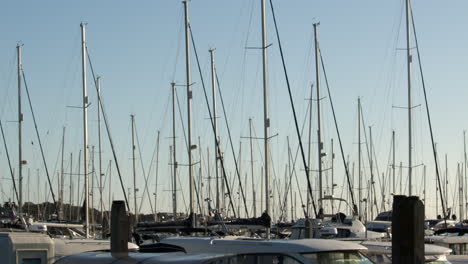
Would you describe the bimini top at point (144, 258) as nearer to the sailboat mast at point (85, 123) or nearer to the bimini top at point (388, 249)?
the bimini top at point (388, 249)

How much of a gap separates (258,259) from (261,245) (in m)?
2.62

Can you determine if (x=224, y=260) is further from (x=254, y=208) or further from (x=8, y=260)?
(x=254, y=208)

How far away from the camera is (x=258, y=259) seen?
15898 millimetres

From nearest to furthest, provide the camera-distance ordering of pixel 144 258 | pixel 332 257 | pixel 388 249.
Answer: pixel 144 258, pixel 332 257, pixel 388 249

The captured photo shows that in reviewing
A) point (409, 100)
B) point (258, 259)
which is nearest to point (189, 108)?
point (409, 100)

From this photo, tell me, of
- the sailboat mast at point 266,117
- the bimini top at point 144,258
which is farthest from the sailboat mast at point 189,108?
the bimini top at point 144,258

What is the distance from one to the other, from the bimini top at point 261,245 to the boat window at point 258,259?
0.76ft

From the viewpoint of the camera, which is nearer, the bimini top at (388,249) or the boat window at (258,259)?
the boat window at (258,259)

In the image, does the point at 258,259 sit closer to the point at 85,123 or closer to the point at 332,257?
the point at 332,257

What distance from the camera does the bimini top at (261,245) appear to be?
1667 cm

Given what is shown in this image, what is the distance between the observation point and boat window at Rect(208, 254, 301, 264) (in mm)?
14702

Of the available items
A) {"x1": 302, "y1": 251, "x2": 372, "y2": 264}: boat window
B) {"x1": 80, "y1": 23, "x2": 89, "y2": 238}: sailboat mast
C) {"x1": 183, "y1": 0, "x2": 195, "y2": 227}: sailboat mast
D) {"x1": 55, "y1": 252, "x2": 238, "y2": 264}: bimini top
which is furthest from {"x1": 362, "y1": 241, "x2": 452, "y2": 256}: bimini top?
{"x1": 80, "y1": 23, "x2": 89, "y2": 238}: sailboat mast

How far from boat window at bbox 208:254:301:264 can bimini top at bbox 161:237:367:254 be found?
0.23 m

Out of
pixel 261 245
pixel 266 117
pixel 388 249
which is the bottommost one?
pixel 388 249
